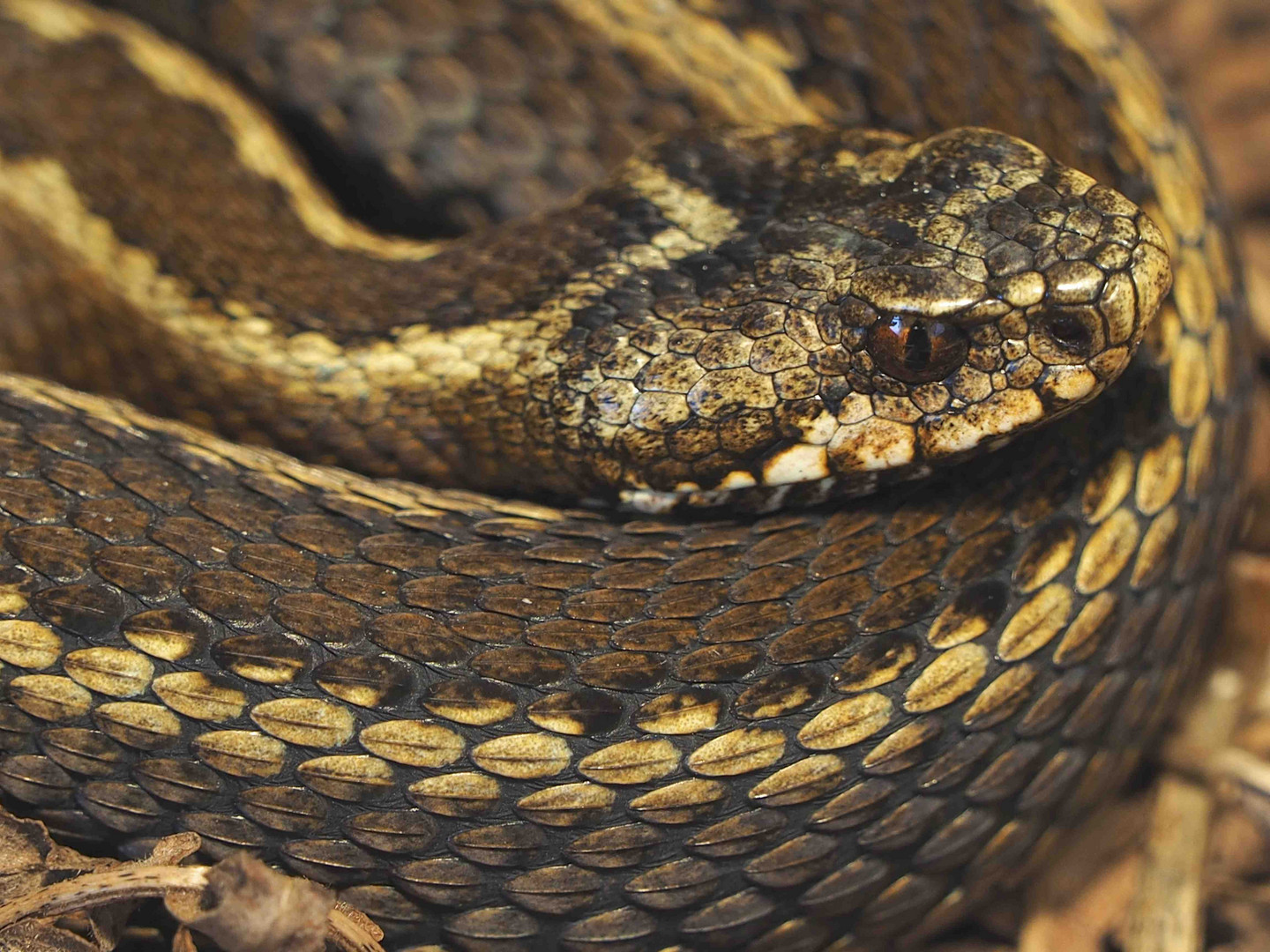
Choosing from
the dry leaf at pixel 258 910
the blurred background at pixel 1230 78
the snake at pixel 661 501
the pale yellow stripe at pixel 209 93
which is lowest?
the dry leaf at pixel 258 910

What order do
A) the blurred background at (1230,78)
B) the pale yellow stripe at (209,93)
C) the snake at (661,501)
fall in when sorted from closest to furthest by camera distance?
the snake at (661,501), the pale yellow stripe at (209,93), the blurred background at (1230,78)

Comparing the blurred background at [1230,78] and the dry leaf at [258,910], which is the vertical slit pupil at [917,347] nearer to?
the dry leaf at [258,910]

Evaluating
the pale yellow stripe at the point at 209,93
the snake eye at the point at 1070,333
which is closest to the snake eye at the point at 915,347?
the snake eye at the point at 1070,333

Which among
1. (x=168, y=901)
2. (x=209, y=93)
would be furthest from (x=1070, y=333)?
(x=209, y=93)

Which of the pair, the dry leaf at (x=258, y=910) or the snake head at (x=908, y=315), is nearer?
the dry leaf at (x=258, y=910)

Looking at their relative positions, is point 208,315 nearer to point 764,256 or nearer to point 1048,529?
point 764,256

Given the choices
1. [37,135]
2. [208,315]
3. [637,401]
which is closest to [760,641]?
[637,401]

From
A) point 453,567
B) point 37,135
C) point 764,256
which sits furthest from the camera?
point 37,135
